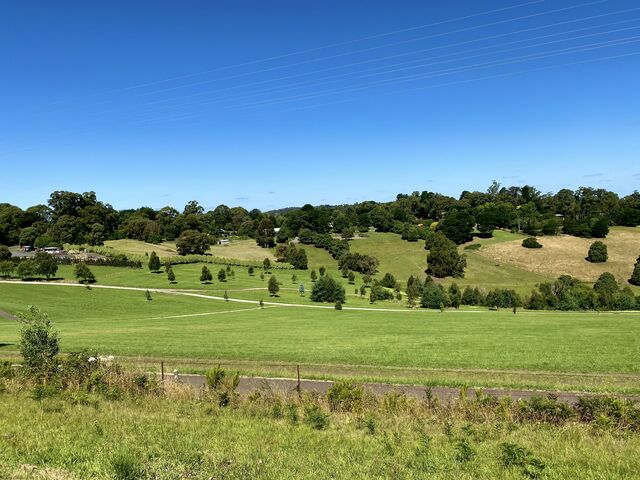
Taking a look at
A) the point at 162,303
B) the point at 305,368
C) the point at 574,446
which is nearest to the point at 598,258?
the point at 162,303

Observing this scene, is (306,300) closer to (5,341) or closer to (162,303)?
(162,303)

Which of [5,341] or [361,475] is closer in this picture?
[361,475]

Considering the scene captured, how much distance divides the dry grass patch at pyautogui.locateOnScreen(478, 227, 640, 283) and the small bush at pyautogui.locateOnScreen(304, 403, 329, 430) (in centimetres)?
11359

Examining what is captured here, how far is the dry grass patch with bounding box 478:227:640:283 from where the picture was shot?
371ft

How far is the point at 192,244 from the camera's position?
11975 cm

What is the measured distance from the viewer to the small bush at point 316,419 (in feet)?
35.8

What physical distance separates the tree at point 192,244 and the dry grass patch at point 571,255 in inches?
3036

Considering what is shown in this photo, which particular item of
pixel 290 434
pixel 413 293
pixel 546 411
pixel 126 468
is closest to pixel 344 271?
pixel 413 293

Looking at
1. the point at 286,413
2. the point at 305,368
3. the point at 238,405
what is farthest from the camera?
the point at 305,368

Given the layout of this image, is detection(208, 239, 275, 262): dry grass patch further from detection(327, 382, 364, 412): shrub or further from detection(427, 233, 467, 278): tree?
detection(327, 382, 364, 412): shrub

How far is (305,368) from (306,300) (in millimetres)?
57678

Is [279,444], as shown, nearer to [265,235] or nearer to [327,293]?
[327,293]

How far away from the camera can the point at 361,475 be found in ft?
24.7

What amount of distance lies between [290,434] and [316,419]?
107cm
